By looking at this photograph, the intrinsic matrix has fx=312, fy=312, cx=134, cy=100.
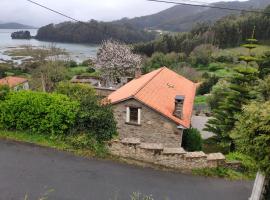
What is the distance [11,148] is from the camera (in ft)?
39.0

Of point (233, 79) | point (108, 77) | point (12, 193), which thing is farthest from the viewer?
point (108, 77)

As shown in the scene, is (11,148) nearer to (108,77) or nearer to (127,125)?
(127,125)

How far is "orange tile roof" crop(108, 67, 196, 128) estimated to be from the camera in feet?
56.6

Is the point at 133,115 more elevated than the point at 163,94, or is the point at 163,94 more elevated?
the point at 163,94

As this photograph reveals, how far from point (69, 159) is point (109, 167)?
152 centimetres

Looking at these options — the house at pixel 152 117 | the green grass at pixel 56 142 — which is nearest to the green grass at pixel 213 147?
the house at pixel 152 117

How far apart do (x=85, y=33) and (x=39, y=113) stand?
523 ft

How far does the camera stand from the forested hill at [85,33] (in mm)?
150988

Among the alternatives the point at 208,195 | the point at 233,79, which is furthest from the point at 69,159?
the point at 233,79

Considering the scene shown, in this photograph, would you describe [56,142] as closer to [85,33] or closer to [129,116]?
[129,116]

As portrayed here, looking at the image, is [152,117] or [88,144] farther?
[152,117]

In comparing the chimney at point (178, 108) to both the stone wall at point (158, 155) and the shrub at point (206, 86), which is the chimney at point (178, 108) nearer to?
the stone wall at point (158, 155)

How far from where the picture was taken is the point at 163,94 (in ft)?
65.1

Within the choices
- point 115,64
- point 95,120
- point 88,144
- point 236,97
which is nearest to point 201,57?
point 115,64
